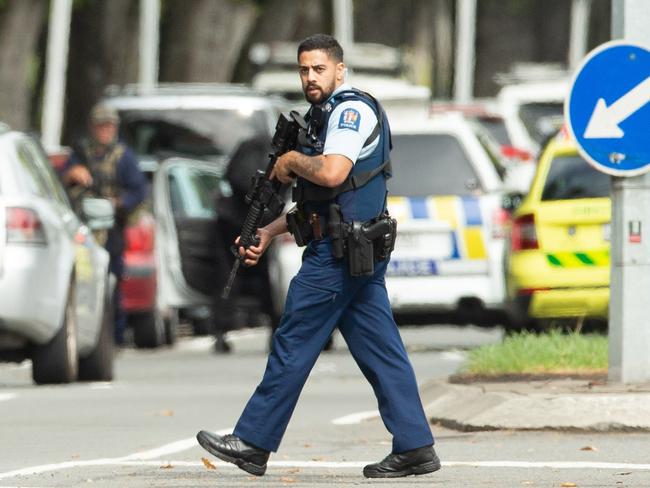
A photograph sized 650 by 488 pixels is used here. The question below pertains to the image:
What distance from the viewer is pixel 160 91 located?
23.9 m

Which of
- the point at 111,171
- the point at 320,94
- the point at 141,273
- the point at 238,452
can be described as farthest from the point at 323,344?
the point at 141,273

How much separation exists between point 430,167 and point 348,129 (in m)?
10.0

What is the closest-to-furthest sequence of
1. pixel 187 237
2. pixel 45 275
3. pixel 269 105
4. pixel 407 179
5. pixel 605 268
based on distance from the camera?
pixel 45 275, pixel 605 268, pixel 407 179, pixel 187 237, pixel 269 105

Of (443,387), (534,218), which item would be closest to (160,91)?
(534,218)

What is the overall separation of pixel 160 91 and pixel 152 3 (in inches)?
639

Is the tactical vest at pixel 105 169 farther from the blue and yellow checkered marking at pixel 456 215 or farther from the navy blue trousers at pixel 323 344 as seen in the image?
the navy blue trousers at pixel 323 344

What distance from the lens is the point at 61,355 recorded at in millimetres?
14828

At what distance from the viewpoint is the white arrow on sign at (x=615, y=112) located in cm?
1191

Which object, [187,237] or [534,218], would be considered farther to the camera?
[187,237]

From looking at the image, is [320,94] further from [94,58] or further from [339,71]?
[94,58]

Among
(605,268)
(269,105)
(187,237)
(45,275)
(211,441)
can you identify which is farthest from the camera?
(269,105)

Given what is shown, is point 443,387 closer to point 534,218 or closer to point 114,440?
point 114,440

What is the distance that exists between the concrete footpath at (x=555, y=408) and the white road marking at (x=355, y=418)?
1.71 feet

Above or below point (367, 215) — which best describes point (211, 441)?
below
